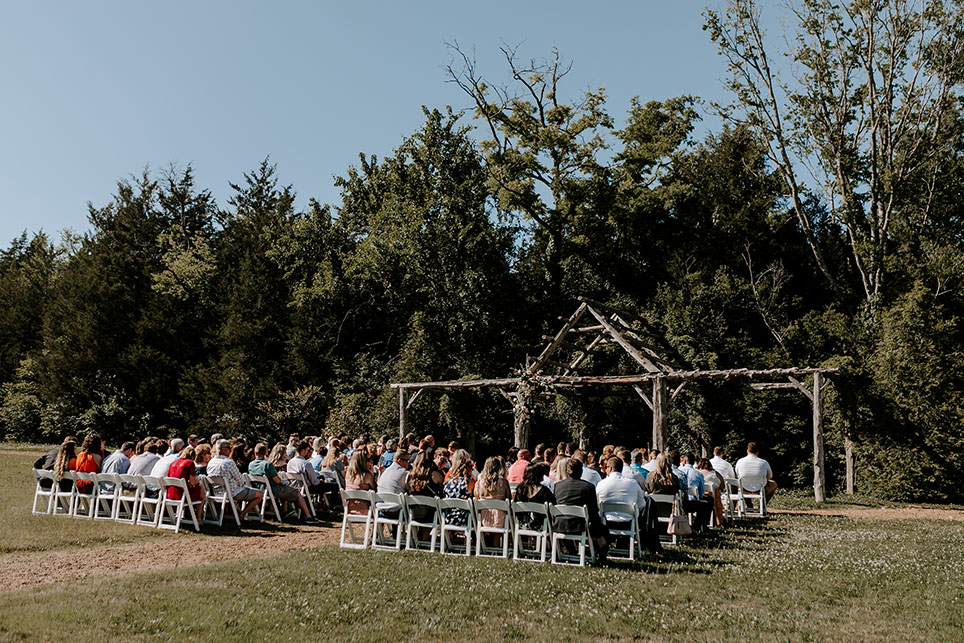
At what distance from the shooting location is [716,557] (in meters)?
9.65

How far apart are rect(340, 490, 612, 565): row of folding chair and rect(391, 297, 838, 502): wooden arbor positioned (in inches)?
357

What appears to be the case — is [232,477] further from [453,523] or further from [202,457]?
[453,523]

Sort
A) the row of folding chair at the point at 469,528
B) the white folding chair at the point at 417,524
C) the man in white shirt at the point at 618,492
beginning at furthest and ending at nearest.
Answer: the white folding chair at the point at 417,524
the man in white shirt at the point at 618,492
the row of folding chair at the point at 469,528

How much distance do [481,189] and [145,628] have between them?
24.7 metres

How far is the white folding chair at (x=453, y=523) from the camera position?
31.3 feet

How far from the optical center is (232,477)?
11.7 m

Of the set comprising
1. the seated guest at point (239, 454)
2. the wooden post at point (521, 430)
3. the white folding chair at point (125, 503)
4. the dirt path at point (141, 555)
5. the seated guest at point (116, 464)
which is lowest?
the dirt path at point (141, 555)

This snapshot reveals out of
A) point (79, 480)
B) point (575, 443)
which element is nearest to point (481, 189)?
point (575, 443)

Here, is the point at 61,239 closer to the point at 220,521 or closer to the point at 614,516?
the point at 220,521

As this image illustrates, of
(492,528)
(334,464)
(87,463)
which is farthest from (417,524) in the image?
(87,463)

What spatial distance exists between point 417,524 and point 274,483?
346 cm

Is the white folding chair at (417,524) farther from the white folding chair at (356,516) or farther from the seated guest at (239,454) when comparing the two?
the seated guest at (239,454)

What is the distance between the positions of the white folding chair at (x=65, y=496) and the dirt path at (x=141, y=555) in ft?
8.26

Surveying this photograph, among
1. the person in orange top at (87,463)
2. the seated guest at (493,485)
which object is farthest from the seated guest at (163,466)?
the seated guest at (493,485)
